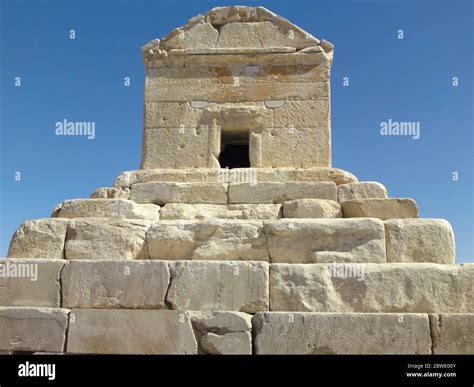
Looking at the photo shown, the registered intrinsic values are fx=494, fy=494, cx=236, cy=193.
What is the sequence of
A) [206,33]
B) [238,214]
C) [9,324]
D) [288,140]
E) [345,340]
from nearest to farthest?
[345,340] → [9,324] → [238,214] → [288,140] → [206,33]

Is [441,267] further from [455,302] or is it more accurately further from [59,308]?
[59,308]

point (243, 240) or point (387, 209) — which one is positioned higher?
point (387, 209)

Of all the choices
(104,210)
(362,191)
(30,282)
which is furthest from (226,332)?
(362,191)

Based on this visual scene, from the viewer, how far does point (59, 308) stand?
17.7 ft

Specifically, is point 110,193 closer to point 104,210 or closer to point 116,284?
point 104,210

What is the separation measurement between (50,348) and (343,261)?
3.32 m

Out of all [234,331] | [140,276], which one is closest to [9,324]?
[140,276]

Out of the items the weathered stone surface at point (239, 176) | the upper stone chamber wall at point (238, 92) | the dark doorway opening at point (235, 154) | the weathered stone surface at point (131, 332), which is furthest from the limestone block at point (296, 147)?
the weathered stone surface at point (131, 332)

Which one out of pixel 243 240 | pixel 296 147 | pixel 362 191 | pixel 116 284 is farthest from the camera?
pixel 296 147

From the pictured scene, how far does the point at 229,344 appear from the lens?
5051 millimetres

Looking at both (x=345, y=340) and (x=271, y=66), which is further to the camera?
(x=271, y=66)

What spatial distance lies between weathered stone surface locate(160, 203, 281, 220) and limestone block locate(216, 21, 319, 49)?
4.01 metres

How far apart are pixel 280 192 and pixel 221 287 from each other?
2088 mm
